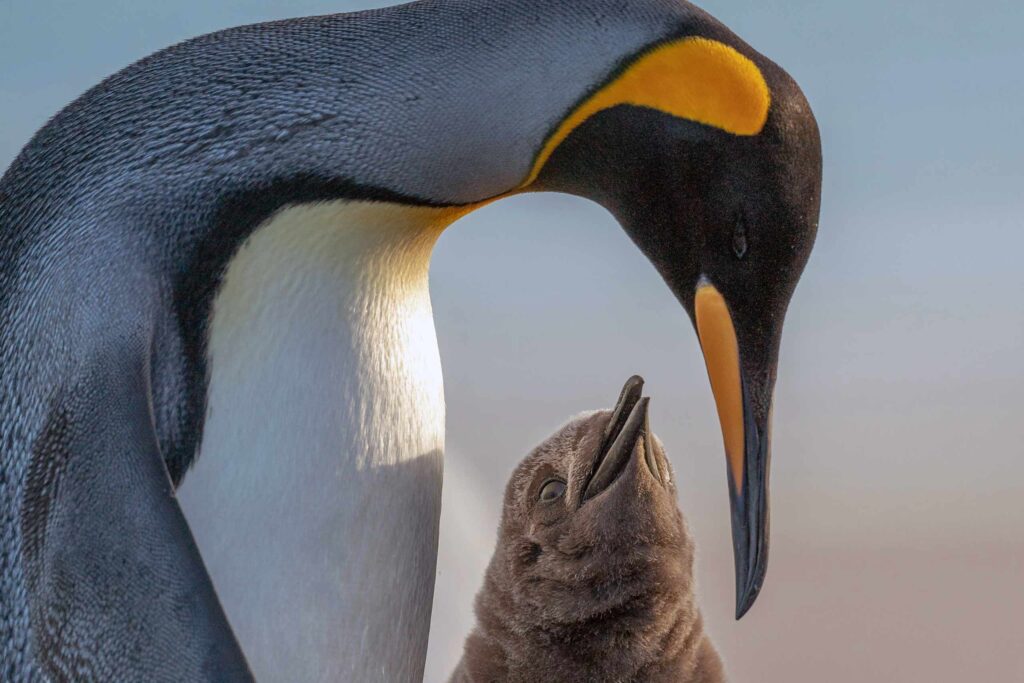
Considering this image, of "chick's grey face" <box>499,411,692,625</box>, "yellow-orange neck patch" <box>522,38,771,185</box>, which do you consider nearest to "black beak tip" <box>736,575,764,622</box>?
"yellow-orange neck patch" <box>522,38,771,185</box>

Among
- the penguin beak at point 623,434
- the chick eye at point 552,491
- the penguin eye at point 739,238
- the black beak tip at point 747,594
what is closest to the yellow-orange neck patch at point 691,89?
the penguin eye at point 739,238

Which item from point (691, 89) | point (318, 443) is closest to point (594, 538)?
point (318, 443)

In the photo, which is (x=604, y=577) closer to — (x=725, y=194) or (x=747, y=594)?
(x=747, y=594)

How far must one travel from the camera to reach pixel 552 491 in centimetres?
221

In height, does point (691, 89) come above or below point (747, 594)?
above

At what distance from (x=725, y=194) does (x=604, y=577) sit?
963 mm

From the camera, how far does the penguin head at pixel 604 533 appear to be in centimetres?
207

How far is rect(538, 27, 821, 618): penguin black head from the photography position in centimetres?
132

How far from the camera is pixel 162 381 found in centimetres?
124

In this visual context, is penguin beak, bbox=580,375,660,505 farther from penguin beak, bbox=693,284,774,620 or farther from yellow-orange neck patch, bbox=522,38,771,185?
yellow-orange neck patch, bbox=522,38,771,185

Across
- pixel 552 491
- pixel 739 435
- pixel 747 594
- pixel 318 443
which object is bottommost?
pixel 552 491

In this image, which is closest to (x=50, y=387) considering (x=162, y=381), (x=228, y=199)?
(x=162, y=381)

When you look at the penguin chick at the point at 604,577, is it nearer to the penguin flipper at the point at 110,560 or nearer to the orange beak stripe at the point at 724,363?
the orange beak stripe at the point at 724,363

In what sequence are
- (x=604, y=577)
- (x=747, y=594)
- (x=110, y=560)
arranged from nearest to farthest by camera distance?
(x=110, y=560) < (x=747, y=594) < (x=604, y=577)
